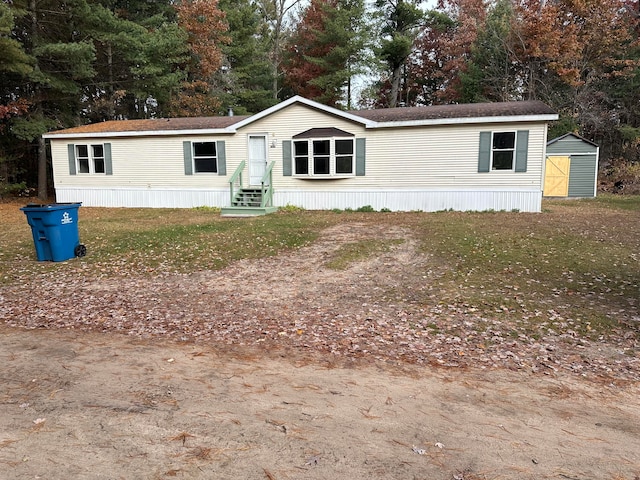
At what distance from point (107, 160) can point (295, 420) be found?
16851 mm

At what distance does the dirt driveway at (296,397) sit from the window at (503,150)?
1016 centimetres

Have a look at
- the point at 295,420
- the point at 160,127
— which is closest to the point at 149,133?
the point at 160,127

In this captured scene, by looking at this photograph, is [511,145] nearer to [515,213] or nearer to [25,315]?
[515,213]

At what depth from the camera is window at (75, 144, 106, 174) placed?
17.1 meters

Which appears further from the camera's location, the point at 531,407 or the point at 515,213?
the point at 515,213

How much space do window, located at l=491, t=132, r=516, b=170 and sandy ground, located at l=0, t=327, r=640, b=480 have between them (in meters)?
11.6

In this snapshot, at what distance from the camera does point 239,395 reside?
3.19m

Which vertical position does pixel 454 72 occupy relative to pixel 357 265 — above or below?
above

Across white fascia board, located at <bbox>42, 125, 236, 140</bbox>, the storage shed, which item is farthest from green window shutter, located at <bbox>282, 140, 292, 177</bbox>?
the storage shed

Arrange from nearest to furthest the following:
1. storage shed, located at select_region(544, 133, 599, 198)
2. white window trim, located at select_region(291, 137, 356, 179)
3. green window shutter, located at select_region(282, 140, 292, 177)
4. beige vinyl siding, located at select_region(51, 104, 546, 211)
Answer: beige vinyl siding, located at select_region(51, 104, 546, 211) < white window trim, located at select_region(291, 137, 356, 179) < green window shutter, located at select_region(282, 140, 292, 177) < storage shed, located at select_region(544, 133, 599, 198)

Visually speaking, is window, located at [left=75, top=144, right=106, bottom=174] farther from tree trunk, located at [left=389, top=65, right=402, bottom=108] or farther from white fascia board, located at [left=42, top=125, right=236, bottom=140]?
tree trunk, located at [left=389, top=65, right=402, bottom=108]

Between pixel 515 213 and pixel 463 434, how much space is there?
40.3 ft

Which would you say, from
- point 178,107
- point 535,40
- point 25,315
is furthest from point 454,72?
point 25,315

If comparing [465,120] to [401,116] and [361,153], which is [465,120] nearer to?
[401,116]
